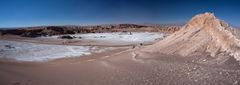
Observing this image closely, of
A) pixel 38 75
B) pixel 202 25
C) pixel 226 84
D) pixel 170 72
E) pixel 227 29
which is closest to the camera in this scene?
pixel 226 84

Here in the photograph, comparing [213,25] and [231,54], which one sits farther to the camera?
[213,25]

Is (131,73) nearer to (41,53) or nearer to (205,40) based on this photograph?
(205,40)

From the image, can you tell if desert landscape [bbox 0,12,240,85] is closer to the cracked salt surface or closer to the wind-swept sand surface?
the wind-swept sand surface

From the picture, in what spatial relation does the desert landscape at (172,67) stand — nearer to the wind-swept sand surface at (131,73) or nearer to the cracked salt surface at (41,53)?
the wind-swept sand surface at (131,73)

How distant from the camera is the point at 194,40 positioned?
8.42 m

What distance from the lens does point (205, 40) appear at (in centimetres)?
807

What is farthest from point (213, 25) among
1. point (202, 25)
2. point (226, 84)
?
point (226, 84)

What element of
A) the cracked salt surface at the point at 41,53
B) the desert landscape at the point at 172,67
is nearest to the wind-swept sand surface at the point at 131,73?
the desert landscape at the point at 172,67

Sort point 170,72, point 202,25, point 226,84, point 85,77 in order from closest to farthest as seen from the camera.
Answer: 1. point 226,84
2. point 170,72
3. point 85,77
4. point 202,25

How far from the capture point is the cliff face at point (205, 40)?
286 inches

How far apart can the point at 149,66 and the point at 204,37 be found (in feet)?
6.88

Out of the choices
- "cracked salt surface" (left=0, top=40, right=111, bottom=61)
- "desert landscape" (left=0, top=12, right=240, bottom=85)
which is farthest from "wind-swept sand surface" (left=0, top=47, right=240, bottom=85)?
"cracked salt surface" (left=0, top=40, right=111, bottom=61)

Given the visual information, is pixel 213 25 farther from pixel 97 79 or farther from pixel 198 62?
pixel 97 79

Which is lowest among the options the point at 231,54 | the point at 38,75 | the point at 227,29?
the point at 38,75
